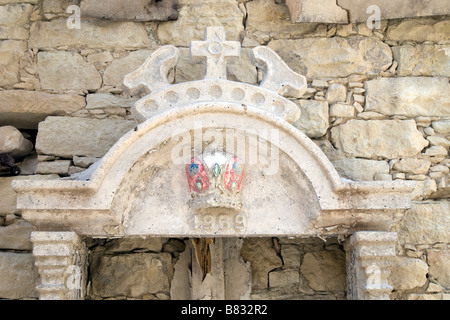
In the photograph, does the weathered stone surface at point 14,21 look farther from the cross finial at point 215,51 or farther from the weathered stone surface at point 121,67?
the cross finial at point 215,51

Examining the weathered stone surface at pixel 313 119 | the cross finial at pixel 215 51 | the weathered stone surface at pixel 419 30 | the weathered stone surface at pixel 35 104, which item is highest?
the weathered stone surface at pixel 419 30

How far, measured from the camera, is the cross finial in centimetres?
399

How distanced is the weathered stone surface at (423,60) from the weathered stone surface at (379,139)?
41cm

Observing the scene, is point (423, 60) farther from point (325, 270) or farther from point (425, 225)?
point (325, 270)

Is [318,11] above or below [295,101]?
above

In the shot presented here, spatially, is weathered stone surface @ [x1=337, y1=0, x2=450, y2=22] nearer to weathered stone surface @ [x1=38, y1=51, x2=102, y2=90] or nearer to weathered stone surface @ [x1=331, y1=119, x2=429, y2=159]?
weathered stone surface @ [x1=331, y1=119, x2=429, y2=159]

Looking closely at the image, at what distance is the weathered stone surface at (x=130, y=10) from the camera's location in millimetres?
4527

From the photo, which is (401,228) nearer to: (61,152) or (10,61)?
(61,152)

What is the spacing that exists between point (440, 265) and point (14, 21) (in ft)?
11.4

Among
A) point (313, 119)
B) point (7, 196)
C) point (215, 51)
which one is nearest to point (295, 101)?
point (313, 119)

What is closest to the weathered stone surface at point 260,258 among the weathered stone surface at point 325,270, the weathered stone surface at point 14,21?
the weathered stone surface at point 325,270

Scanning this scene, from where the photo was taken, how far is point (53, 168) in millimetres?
4297

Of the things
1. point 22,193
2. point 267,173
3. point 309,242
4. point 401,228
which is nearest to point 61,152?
point 22,193
